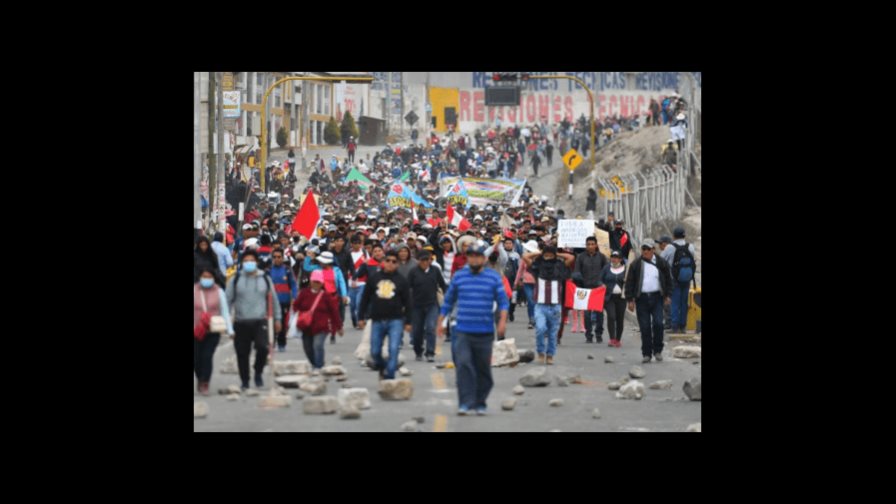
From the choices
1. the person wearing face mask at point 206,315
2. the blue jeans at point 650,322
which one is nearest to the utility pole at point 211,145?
the person wearing face mask at point 206,315

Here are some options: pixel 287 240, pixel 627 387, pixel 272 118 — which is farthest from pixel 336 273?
pixel 627 387

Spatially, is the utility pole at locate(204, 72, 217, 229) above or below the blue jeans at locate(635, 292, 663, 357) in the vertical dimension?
above

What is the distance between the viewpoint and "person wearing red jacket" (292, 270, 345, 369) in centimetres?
1697

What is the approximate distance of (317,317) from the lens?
56.9 ft

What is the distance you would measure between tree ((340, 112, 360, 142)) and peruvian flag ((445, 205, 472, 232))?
6383mm

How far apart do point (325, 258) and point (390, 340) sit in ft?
6.37

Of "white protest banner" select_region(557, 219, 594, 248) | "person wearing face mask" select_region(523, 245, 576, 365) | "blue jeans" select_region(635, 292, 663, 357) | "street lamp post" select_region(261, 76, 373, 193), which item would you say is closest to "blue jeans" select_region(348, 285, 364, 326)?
"street lamp post" select_region(261, 76, 373, 193)

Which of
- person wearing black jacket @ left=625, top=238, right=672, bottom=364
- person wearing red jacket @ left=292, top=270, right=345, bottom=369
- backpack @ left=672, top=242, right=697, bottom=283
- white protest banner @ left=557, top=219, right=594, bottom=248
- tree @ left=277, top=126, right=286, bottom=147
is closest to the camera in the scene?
person wearing red jacket @ left=292, top=270, right=345, bottom=369

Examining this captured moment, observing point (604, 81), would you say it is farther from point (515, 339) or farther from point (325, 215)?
point (515, 339)

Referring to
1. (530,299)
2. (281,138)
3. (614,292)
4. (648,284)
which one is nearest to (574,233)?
(530,299)

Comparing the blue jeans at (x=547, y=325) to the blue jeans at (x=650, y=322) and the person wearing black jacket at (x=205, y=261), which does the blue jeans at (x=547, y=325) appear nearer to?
the blue jeans at (x=650, y=322)

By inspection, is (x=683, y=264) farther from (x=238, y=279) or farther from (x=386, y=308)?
(x=238, y=279)

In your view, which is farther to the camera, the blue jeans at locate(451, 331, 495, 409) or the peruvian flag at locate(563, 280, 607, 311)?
the peruvian flag at locate(563, 280, 607, 311)

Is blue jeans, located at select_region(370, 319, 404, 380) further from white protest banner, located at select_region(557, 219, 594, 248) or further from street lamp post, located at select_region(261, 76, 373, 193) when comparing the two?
white protest banner, located at select_region(557, 219, 594, 248)
